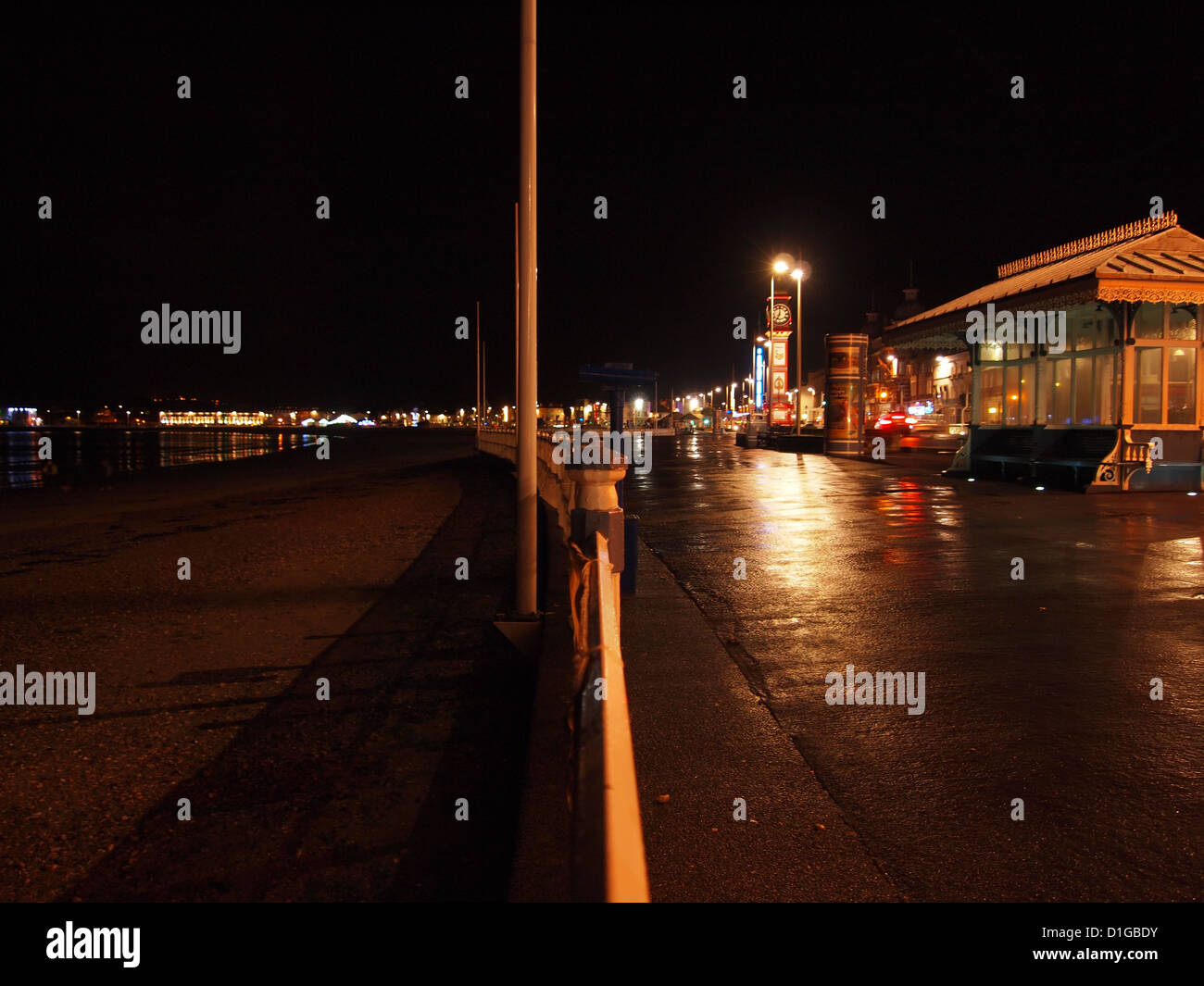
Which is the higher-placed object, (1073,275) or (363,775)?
(1073,275)

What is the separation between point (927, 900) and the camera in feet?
10.6

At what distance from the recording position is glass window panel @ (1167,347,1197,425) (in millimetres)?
17656

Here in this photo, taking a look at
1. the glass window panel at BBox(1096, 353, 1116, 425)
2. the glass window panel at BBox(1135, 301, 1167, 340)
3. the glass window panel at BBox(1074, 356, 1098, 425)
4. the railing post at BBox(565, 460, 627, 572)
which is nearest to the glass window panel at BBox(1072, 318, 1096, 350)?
the glass window panel at BBox(1074, 356, 1098, 425)

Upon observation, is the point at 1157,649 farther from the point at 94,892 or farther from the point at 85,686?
the point at 85,686

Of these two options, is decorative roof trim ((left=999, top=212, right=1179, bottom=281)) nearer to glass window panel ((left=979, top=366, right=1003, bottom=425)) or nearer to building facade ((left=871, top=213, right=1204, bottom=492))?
building facade ((left=871, top=213, right=1204, bottom=492))

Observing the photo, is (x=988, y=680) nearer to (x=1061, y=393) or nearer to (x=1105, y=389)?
(x=1105, y=389)

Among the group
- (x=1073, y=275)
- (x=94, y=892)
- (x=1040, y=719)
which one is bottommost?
(x=94, y=892)

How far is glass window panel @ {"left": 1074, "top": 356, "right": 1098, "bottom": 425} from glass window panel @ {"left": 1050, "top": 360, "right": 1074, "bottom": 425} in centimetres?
30

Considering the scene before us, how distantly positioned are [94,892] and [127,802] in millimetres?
946

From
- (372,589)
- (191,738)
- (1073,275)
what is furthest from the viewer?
(1073,275)

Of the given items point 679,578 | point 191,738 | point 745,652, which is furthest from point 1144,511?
point 191,738

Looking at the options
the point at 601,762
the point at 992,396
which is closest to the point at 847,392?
the point at 992,396

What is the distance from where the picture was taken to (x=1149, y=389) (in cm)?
1783

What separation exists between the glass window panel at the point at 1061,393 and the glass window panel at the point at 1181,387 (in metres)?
2.01
